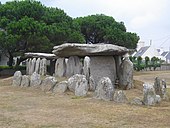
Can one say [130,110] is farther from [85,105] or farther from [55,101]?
[55,101]

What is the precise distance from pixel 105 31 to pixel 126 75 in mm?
24491

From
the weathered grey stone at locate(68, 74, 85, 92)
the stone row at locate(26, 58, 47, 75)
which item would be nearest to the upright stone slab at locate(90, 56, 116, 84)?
the weathered grey stone at locate(68, 74, 85, 92)

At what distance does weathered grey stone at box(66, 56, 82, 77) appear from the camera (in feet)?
56.4

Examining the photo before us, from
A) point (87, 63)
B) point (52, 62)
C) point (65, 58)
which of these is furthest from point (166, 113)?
point (52, 62)

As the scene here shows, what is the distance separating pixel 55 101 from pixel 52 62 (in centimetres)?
1658

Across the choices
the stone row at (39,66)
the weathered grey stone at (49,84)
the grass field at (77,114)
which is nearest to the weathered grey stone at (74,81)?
the weathered grey stone at (49,84)

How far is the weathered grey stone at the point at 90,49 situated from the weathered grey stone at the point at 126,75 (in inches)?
24.4

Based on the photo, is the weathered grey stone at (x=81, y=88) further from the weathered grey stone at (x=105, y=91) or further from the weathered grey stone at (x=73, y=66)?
the weathered grey stone at (x=73, y=66)

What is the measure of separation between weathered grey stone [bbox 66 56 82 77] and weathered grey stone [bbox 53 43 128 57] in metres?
0.75

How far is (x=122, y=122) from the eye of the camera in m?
7.23

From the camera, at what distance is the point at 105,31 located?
39.3 metres

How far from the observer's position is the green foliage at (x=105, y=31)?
3862 centimetres

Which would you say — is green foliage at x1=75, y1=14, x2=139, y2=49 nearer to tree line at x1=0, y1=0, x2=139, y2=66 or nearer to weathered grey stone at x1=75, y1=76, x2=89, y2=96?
tree line at x1=0, y1=0, x2=139, y2=66

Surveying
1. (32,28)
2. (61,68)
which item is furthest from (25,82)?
(32,28)
